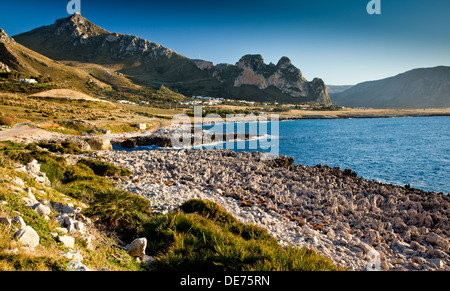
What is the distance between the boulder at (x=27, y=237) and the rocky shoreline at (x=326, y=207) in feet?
16.7

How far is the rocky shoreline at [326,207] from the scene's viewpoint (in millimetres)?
8281

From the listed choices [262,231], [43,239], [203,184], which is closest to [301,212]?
[262,231]

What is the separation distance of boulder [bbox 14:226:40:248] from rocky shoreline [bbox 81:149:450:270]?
5.10 meters

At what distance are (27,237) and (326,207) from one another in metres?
12.2

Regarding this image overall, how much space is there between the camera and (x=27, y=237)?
3.79 meters

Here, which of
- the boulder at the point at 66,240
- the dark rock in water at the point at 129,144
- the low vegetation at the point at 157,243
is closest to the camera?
the low vegetation at the point at 157,243

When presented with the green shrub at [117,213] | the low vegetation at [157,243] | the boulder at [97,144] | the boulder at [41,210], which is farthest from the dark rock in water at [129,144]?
the boulder at [41,210]

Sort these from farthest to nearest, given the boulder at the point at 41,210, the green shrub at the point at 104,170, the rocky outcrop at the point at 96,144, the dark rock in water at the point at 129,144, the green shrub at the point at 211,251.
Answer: the dark rock in water at the point at 129,144 < the rocky outcrop at the point at 96,144 < the green shrub at the point at 104,170 < the boulder at the point at 41,210 < the green shrub at the point at 211,251

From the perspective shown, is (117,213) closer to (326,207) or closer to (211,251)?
(211,251)

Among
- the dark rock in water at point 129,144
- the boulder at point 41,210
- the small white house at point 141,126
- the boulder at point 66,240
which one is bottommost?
the dark rock in water at point 129,144

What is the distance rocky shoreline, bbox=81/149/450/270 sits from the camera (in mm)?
8281

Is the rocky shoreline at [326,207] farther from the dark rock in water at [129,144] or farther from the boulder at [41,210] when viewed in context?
the dark rock in water at [129,144]

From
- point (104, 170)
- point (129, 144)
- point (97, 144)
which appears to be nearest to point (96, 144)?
point (97, 144)

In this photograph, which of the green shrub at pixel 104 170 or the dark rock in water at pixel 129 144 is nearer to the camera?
the green shrub at pixel 104 170
